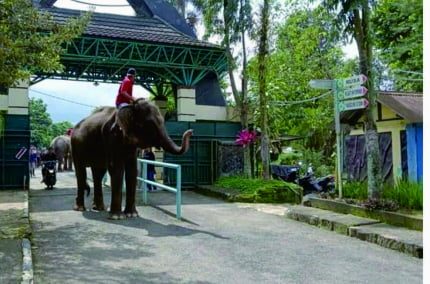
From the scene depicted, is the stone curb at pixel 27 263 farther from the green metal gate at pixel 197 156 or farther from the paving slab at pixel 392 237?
the green metal gate at pixel 197 156

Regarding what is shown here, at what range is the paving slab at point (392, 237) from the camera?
6.55 meters

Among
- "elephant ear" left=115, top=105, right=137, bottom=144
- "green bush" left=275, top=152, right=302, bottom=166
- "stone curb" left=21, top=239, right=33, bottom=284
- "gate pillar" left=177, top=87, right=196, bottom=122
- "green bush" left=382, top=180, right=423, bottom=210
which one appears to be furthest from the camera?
"green bush" left=275, top=152, right=302, bottom=166

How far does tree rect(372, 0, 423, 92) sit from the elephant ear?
10097 millimetres

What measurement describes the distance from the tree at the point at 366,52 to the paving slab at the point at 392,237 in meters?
1.31

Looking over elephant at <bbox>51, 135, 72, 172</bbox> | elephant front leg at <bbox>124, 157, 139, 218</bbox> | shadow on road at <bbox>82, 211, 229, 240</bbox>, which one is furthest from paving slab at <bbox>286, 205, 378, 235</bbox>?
elephant at <bbox>51, 135, 72, 172</bbox>

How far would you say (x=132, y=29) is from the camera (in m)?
18.5

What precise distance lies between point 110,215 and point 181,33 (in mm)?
11894

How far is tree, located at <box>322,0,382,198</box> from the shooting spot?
9.13 m

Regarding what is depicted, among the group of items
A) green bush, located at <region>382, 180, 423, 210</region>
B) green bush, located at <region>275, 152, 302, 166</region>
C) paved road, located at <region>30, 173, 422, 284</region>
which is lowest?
paved road, located at <region>30, 173, 422, 284</region>

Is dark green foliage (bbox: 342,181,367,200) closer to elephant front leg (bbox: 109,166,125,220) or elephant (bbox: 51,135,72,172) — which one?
elephant front leg (bbox: 109,166,125,220)

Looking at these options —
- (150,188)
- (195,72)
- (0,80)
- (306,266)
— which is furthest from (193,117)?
(306,266)

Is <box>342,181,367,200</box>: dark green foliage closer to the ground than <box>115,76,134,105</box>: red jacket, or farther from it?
closer to the ground

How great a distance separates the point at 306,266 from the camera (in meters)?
5.93

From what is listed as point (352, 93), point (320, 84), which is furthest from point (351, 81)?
point (320, 84)
